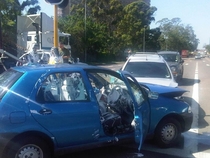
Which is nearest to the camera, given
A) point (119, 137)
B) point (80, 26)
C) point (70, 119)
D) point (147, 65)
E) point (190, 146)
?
point (70, 119)

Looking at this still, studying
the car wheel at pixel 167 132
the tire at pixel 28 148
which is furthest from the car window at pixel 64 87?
the car wheel at pixel 167 132

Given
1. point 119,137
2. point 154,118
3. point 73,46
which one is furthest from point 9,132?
point 73,46

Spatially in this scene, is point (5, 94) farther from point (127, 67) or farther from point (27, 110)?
point (127, 67)

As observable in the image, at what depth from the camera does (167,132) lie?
6.26 meters

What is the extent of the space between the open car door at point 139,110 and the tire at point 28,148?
1470mm

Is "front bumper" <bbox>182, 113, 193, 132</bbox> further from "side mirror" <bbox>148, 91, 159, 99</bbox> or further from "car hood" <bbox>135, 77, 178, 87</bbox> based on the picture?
"car hood" <bbox>135, 77, 178, 87</bbox>

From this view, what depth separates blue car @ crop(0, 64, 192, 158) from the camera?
4.58m

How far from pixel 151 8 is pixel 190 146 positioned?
212 ft

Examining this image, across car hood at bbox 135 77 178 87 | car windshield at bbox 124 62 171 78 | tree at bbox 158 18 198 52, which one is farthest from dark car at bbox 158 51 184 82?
tree at bbox 158 18 198 52

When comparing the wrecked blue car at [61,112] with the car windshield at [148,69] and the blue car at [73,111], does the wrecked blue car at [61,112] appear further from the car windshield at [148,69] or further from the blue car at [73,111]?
the car windshield at [148,69]

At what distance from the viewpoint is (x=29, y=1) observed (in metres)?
41.0

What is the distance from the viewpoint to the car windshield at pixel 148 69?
10219 mm

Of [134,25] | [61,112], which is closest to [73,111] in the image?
[61,112]

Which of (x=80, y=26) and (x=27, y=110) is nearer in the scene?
(x=27, y=110)
